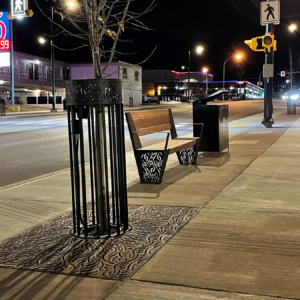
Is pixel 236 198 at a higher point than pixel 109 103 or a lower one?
lower

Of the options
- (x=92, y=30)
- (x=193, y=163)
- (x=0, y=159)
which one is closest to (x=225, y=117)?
(x=193, y=163)

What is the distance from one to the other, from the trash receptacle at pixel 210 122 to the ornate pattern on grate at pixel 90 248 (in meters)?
4.69

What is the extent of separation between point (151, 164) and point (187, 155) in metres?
1.87

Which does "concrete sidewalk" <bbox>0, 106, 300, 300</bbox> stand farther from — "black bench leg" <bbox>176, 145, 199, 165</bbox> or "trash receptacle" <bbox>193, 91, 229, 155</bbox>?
"trash receptacle" <bbox>193, 91, 229, 155</bbox>

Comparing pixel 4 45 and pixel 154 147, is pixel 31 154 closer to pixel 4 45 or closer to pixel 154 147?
pixel 154 147

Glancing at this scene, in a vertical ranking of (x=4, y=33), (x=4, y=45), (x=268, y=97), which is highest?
(x=4, y=33)

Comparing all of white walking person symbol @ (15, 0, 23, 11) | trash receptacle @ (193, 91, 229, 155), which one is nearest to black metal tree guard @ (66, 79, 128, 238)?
trash receptacle @ (193, 91, 229, 155)

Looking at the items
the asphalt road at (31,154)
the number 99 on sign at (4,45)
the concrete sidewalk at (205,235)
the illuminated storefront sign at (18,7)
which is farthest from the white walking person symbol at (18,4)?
the concrete sidewalk at (205,235)

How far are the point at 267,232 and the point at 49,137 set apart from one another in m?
12.9

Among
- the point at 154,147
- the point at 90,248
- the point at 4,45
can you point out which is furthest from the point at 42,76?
the point at 90,248

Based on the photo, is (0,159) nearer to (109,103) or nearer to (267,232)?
(109,103)

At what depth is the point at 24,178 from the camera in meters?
8.36

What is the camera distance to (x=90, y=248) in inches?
165

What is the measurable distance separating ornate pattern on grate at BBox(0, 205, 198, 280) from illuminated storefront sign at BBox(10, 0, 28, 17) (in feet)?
101
